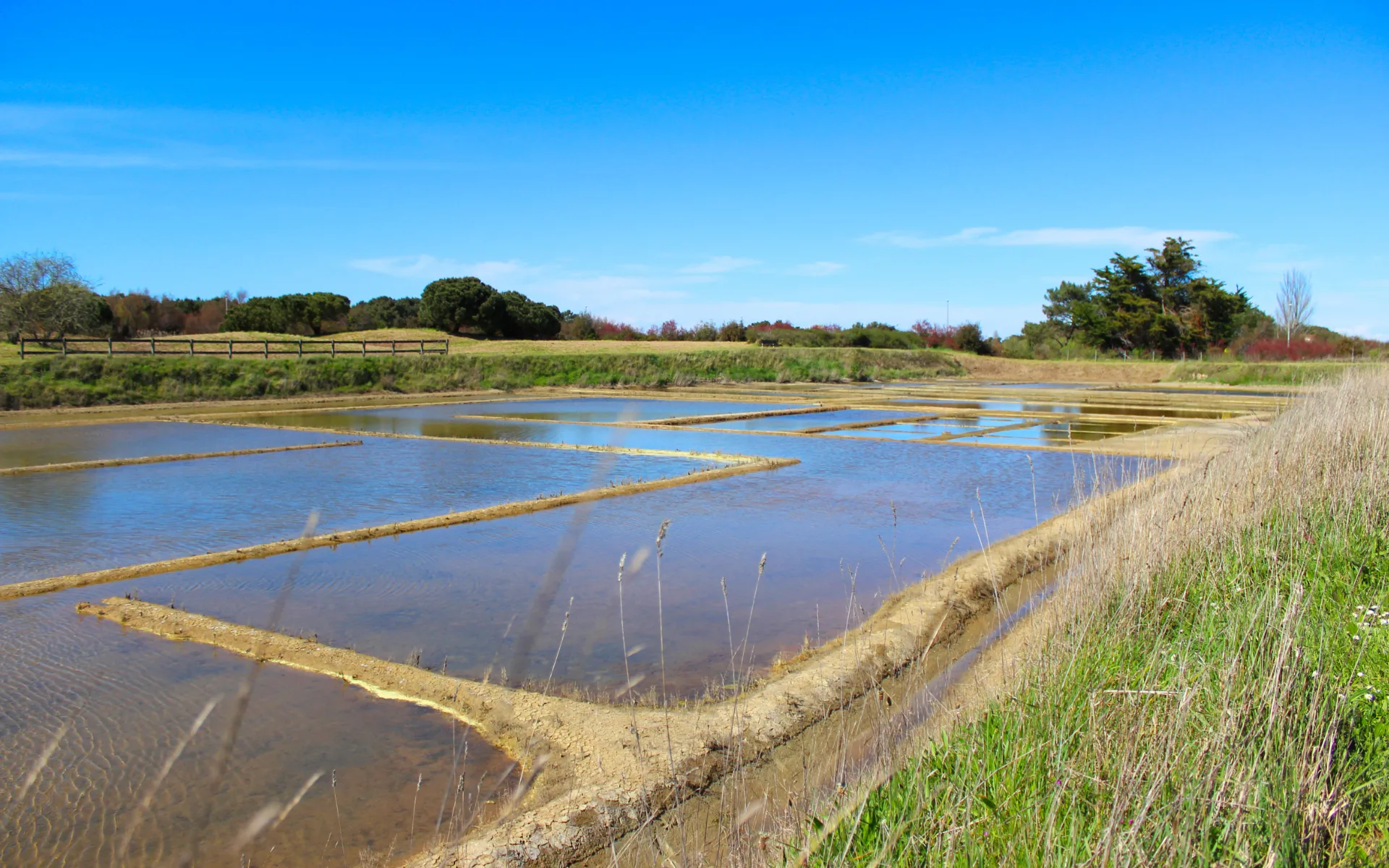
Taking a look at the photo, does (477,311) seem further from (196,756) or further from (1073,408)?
(196,756)

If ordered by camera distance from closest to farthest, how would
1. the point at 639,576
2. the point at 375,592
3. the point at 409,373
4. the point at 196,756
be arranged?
the point at 196,756, the point at 375,592, the point at 639,576, the point at 409,373

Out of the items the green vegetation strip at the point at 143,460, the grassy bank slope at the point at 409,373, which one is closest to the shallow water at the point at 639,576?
the green vegetation strip at the point at 143,460

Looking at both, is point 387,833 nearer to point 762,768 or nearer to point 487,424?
point 762,768

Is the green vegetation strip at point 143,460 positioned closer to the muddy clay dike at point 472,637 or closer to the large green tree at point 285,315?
the muddy clay dike at point 472,637

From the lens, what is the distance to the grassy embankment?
211 cm

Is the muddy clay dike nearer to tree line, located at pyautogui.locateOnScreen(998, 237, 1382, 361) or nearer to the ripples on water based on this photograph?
the ripples on water

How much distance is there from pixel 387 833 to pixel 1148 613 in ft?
10.6

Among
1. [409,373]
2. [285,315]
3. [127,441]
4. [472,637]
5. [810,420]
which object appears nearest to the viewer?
[472,637]

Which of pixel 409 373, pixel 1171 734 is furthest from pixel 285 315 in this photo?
pixel 1171 734

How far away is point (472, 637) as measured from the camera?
4938 mm

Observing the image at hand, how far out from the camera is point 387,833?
2941mm

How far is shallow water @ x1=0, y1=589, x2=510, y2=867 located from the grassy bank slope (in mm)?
20649

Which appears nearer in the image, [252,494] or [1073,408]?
[252,494]

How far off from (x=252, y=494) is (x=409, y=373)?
20.3m
